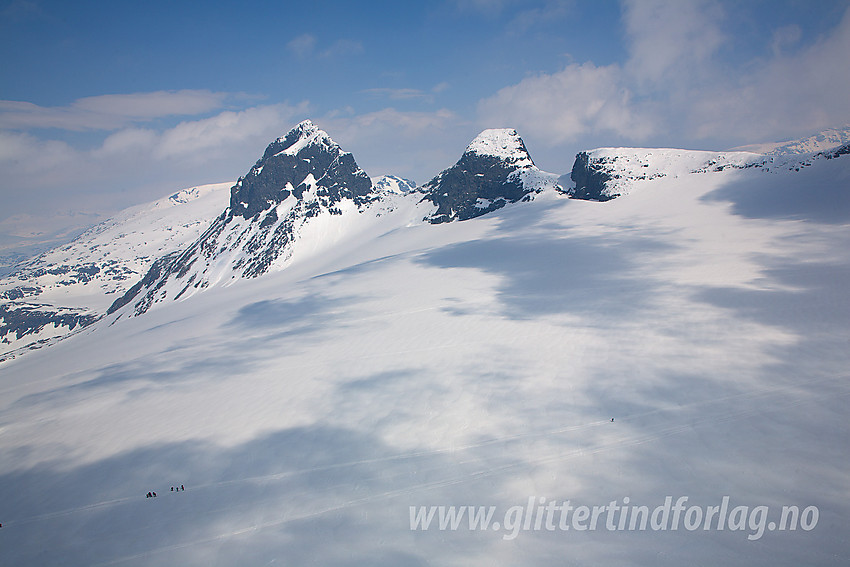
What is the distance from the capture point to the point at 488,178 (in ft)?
285

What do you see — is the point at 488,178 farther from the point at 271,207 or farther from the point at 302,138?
the point at 302,138

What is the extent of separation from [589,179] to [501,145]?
30.1 meters

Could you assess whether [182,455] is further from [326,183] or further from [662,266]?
[326,183]

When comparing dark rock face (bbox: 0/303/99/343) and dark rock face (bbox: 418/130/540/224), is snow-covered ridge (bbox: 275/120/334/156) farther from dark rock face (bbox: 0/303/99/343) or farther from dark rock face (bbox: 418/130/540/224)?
dark rock face (bbox: 0/303/99/343)

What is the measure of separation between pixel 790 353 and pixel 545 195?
191 ft

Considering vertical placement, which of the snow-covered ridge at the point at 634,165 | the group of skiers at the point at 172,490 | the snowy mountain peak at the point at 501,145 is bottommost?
the group of skiers at the point at 172,490

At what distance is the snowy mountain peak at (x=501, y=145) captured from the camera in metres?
88.9

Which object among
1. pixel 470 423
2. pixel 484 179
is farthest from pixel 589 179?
pixel 470 423

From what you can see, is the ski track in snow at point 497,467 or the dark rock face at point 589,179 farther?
the dark rock face at point 589,179

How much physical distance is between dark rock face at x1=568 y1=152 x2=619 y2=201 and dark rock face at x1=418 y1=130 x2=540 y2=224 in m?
10.5

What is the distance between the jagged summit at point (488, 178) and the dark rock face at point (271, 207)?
44798 millimetres

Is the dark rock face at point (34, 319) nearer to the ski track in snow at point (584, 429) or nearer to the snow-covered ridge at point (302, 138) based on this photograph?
the snow-covered ridge at point (302, 138)

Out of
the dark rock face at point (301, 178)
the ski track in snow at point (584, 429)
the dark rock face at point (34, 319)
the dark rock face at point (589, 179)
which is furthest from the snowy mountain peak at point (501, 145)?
the dark rock face at point (34, 319)

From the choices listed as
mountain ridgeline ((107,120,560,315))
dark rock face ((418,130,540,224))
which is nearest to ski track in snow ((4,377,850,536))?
mountain ridgeline ((107,120,560,315))
